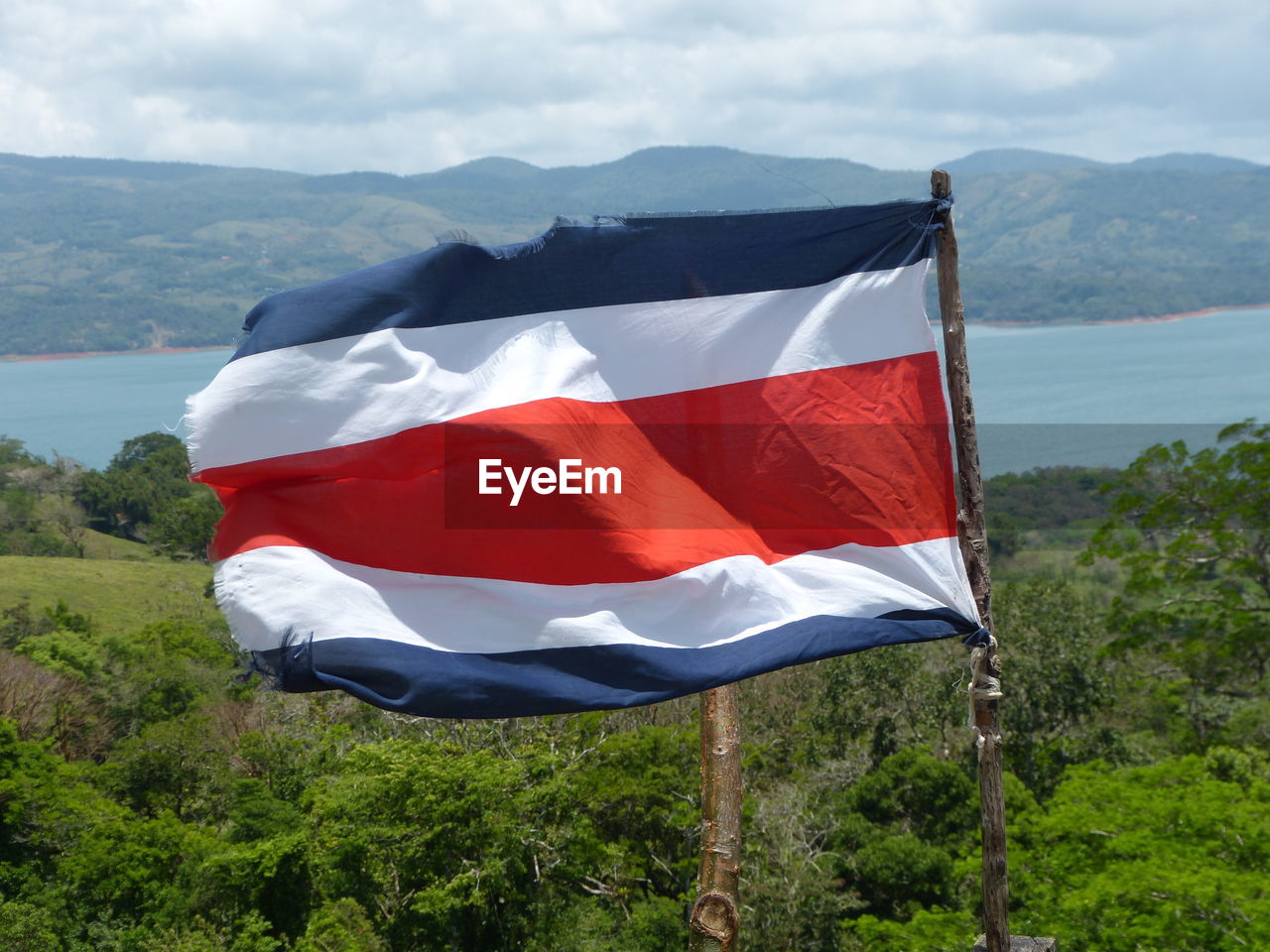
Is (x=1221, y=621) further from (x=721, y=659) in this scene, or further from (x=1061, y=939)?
(x=721, y=659)

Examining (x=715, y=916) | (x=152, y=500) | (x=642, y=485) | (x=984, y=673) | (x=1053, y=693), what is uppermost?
(x=152, y=500)

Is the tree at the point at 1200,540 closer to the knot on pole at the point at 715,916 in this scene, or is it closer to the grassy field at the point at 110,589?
the knot on pole at the point at 715,916

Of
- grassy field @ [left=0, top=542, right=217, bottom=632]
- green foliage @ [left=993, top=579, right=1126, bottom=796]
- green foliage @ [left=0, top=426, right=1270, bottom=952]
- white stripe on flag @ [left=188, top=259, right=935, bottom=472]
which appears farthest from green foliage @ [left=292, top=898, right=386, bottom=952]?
grassy field @ [left=0, top=542, right=217, bottom=632]

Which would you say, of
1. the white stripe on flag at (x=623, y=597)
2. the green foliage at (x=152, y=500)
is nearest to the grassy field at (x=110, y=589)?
the green foliage at (x=152, y=500)

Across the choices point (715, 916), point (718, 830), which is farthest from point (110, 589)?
point (715, 916)

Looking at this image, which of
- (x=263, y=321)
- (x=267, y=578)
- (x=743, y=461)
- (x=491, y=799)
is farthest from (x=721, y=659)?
(x=491, y=799)

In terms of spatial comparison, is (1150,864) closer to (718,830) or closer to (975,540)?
(718,830)
